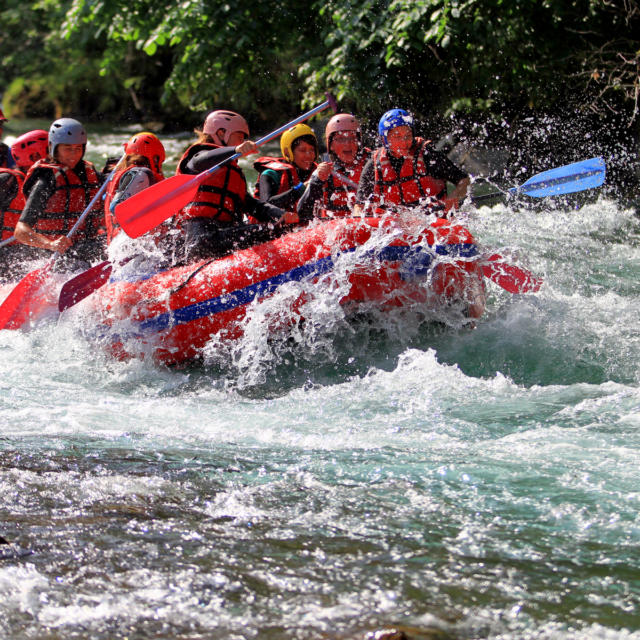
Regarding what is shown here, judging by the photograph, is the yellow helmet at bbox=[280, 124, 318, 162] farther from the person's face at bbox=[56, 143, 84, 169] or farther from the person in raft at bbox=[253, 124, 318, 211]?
the person's face at bbox=[56, 143, 84, 169]

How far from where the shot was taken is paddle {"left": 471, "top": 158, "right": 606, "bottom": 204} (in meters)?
5.93

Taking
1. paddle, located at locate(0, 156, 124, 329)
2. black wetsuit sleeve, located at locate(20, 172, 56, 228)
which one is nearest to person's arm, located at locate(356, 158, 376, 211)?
paddle, located at locate(0, 156, 124, 329)

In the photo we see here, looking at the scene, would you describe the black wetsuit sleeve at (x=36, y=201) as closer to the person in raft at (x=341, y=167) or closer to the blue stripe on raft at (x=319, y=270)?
the blue stripe on raft at (x=319, y=270)

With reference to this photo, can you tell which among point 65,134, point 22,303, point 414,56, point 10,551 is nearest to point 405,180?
point 65,134

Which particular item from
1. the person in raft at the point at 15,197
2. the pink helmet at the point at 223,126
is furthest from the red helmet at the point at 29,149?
the pink helmet at the point at 223,126

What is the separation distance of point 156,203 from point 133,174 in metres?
0.48

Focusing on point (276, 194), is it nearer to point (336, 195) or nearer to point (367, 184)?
point (336, 195)

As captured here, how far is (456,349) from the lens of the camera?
201 inches

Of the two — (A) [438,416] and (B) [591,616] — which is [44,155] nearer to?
(A) [438,416]

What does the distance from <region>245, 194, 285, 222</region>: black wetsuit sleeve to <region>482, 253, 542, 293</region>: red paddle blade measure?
4.36 feet

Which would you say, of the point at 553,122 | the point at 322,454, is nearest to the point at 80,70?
the point at 553,122

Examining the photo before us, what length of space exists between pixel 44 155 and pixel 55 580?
474 centimetres

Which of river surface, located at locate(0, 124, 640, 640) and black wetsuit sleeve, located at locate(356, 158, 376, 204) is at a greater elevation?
black wetsuit sleeve, located at locate(356, 158, 376, 204)

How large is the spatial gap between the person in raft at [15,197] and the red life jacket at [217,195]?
5.23 ft
